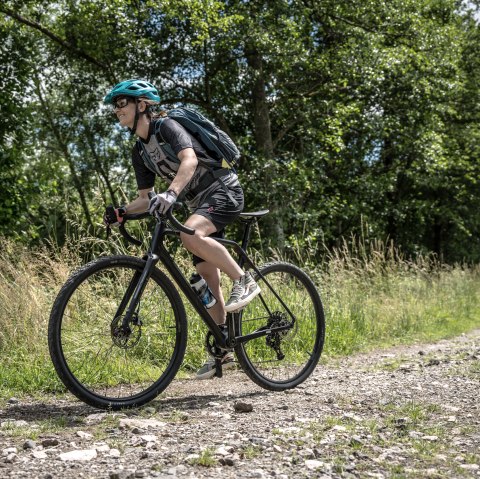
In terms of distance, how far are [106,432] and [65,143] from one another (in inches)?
703

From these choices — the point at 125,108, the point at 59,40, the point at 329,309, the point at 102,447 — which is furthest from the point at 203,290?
the point at 59,40

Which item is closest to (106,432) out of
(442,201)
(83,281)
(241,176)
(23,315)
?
(83,281)

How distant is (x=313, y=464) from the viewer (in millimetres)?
3150

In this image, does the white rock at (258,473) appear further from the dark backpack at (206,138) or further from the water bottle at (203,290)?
the dark backpack at (206,138)

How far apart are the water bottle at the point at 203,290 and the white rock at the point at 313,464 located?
1.88 meters

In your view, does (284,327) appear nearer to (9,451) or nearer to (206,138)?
(206,138)

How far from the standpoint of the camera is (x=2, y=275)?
6578 mm

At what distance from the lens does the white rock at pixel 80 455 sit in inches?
128

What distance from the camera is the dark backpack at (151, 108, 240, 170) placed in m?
4.61

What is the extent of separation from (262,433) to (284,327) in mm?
1835

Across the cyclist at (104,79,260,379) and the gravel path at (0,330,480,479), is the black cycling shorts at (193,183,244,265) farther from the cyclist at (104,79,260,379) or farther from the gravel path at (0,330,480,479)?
the gravel path at (0,330,480,479)

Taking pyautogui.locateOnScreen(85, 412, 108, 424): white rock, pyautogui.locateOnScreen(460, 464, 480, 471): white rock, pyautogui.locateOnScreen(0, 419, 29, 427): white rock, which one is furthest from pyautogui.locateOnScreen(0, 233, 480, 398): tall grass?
pyautogui.locateOnScreen(460, 464, 480, 471): white rock

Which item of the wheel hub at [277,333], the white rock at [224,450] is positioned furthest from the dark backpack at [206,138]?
the white rock at [224,450]

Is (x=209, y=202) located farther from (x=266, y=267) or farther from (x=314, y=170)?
(x=314, y=170)
